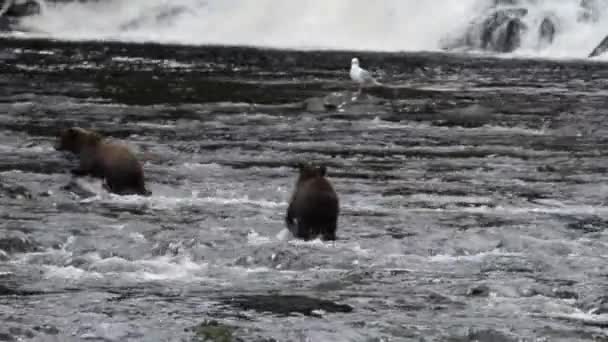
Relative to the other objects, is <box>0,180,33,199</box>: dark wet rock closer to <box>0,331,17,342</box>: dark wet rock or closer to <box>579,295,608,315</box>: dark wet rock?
<box>0,331,17,342</box>: dark wet rock

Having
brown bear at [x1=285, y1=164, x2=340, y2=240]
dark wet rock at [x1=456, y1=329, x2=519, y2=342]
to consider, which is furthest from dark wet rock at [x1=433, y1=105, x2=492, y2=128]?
dark wet rock at [x1=456, y1=329, x2=519, y2=342]

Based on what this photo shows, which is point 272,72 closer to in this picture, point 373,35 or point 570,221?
point 373,35

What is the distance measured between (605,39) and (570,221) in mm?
22883

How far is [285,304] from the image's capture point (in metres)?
8.32

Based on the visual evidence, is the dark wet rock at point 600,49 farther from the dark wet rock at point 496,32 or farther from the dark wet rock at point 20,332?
the dark wet rock at point 20,332

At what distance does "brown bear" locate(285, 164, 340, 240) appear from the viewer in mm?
10617

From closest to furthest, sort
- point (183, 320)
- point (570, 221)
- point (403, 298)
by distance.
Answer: point (183, 320) < point (403, 298) < point (570, 221)

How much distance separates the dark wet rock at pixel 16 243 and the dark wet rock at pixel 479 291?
3.60 meters

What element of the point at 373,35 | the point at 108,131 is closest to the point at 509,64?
the point at 373,35

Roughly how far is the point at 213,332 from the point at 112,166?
17.9ft

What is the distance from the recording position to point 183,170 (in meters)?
14.5

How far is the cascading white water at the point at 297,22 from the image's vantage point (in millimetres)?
37625

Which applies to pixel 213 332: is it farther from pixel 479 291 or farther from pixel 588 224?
pixel 588 224

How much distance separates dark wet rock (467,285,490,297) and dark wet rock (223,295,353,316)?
1050 millimetres
